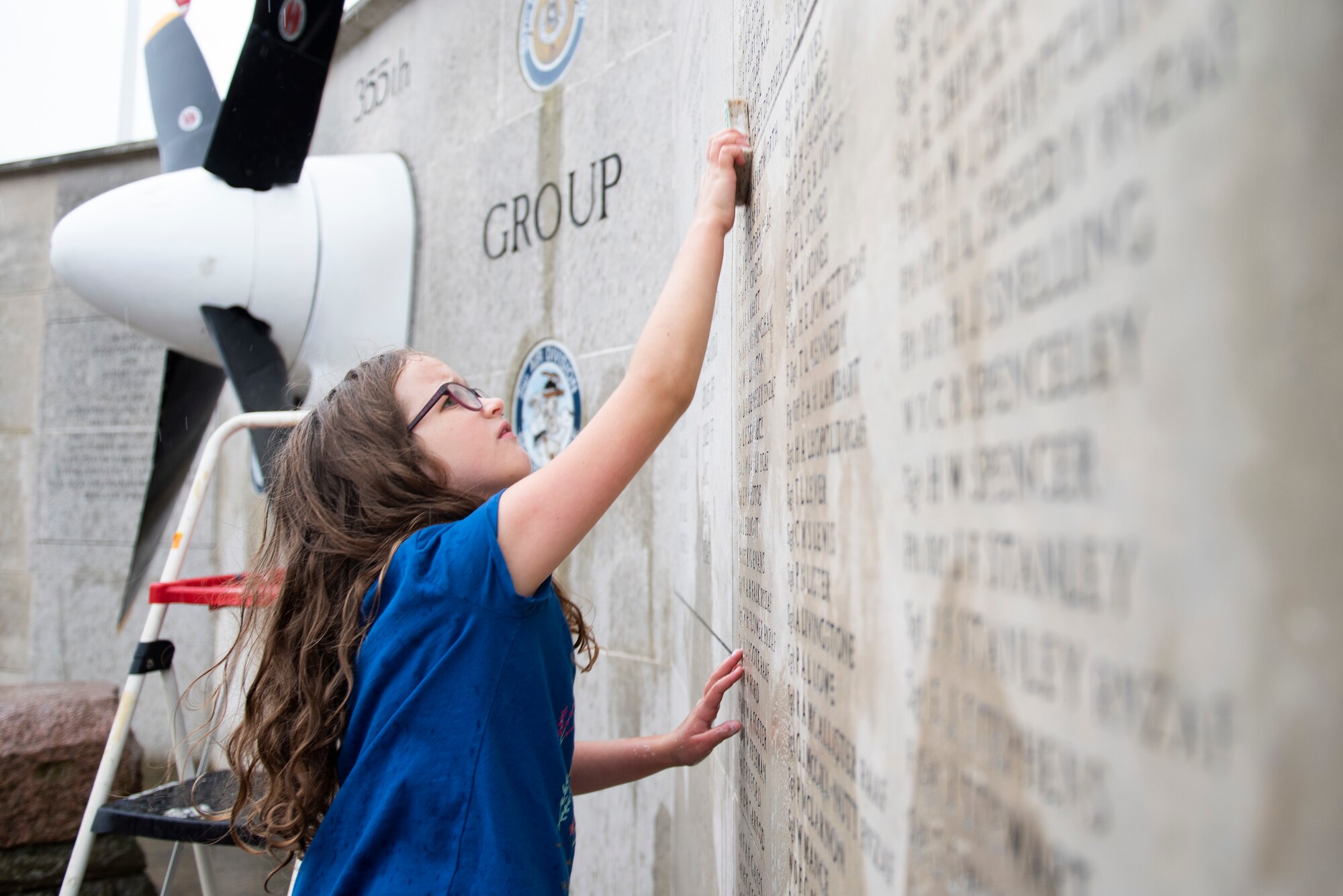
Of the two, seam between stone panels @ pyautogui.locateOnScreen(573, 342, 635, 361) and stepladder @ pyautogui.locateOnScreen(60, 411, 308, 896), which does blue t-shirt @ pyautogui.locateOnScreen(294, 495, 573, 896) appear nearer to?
stepladder @ pyautogui.locateOnScreen(60, 411, 308, 896)

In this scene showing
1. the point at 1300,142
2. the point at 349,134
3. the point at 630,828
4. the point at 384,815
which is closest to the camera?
the point at 1300,142

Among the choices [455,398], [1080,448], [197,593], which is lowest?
[197,593]

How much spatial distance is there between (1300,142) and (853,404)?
0.34 meters

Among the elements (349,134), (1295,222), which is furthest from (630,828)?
(349,134)

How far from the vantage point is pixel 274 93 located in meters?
3.14

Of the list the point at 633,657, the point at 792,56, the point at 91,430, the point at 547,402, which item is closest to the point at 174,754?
the point at 633,657

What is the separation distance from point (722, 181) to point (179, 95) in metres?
3.59

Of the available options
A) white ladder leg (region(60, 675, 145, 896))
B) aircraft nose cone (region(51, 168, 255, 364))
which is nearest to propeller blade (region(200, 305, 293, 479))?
aircraft nose cone (region(51, 168, 255, 364))

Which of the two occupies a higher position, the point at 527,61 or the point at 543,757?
the point at 527,61

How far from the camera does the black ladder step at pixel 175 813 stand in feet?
6.01

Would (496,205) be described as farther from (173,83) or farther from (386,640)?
(386,640)

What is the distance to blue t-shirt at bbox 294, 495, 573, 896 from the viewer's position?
2.78 feet

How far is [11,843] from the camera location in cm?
318

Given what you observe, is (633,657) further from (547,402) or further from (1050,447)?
(1050,447)
